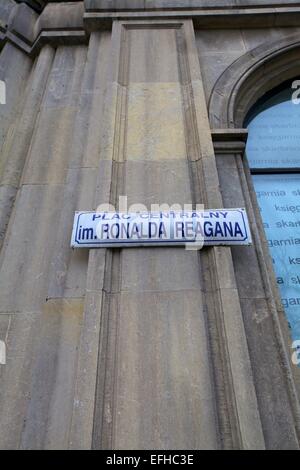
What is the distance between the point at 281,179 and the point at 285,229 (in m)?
0.84

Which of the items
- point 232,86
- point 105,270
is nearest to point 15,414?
point 105,270

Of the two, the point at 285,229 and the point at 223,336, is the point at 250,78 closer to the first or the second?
the point at 285,229

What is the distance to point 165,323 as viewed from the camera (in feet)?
8.04

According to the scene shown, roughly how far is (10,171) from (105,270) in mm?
2092

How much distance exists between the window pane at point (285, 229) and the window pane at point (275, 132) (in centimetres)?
29

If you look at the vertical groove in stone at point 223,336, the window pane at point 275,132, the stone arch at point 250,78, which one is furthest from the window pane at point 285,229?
the vertical groove in stone at point 223,336

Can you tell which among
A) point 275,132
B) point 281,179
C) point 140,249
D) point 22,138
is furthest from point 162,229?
point 275,132

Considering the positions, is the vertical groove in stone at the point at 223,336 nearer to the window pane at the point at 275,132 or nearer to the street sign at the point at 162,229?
the street sign at the point at 162,229

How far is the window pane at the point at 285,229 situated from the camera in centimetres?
328

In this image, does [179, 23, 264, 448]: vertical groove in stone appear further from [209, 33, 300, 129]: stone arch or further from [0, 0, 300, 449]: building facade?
[209, 33, 300, 129]: stone arch

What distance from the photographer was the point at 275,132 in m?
4.68

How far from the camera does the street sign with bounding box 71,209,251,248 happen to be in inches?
110
